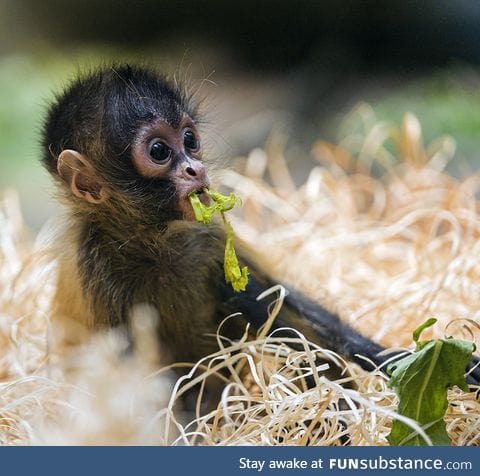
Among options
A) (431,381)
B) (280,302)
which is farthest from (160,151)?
(431,381)

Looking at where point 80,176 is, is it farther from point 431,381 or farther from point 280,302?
point 431,381

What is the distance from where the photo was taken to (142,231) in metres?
2.35

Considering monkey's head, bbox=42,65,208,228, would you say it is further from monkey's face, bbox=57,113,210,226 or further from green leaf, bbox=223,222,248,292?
green leaf, bbox=223,222,248,292

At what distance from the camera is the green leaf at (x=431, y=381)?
1932 millimetres

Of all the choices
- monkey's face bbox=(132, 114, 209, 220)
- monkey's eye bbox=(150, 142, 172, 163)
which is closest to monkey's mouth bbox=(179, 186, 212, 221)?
monkey's face bbox=(132, 114, 209, 220)

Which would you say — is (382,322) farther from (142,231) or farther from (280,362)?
(142,231)

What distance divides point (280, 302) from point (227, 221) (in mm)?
237

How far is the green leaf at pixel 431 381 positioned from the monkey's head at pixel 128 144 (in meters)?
0.62

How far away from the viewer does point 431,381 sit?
193 centimetres

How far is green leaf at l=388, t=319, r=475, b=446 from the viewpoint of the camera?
1932 mm

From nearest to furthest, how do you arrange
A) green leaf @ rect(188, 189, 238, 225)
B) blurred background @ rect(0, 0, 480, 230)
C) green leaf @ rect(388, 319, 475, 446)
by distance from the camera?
green leaf @ rect(388, 319, 475, 446), green leaf @ rect(188, 189, 238, 225), blurred background @ rect(0, 0, 480, 230)

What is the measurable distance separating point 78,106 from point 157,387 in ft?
2.23

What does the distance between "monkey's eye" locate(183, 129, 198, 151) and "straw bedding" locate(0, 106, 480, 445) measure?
0.41m
